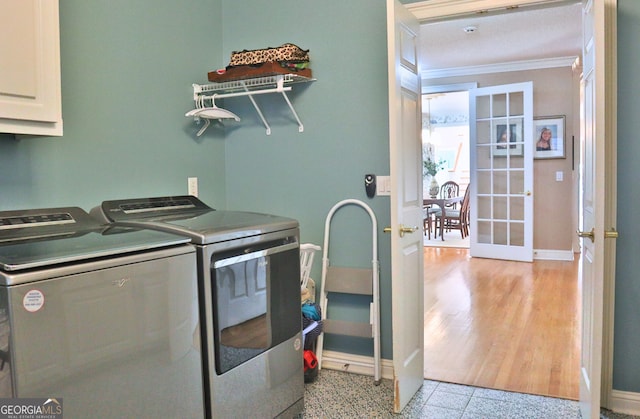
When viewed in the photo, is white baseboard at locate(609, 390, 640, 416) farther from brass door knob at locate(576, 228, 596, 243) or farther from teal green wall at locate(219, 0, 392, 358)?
teal green wall at locate(219, 0, 392, 358)

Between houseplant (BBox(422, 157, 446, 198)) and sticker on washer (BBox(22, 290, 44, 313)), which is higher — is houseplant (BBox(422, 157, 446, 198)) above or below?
above

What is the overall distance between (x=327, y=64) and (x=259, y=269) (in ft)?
4.75

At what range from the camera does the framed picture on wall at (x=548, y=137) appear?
255 inches

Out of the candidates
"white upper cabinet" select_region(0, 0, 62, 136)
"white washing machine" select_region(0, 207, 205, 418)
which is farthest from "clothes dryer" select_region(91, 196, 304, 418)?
"white upper cabinet" select_region(0, 0, 62, 136)

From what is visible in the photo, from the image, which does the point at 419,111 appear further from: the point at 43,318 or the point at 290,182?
the point at 43,318

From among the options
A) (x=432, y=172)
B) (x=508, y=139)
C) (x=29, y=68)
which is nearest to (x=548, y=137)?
(x=508, y=139)

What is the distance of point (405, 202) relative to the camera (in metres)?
2.57

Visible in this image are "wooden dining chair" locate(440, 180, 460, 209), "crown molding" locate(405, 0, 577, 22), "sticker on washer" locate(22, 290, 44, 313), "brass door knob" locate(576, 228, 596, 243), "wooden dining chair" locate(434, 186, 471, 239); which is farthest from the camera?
"wooden dining chair" locate(440, 180, 460, 209)

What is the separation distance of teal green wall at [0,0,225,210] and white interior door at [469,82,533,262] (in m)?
4.49

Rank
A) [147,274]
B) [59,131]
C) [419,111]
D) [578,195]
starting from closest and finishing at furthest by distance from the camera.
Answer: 1. [147,274]
2. [59,131]
3. [419,111]
4. [578,195]

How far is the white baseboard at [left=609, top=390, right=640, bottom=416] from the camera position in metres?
2.44

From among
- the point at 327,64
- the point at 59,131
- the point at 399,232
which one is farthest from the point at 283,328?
A: the point at 327,64

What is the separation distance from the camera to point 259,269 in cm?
216

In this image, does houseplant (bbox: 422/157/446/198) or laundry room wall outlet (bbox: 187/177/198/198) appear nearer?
laundry room wall outlet (bbox: 187/177/198/198)
